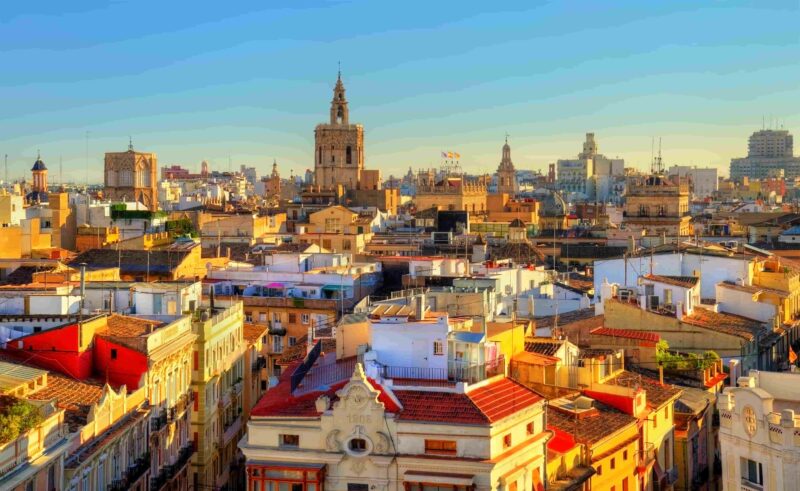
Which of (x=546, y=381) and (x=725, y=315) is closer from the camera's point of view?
(x=546, y=381)

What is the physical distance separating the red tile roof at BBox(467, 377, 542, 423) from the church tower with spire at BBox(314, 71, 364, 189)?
11903 centimetres

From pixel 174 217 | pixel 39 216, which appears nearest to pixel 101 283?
pixel 39 216

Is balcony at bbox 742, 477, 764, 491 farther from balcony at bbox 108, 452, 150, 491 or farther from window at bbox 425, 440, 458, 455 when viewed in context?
balcony at bbox 108, 452, 150, 491

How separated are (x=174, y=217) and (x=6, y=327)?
55310 mm

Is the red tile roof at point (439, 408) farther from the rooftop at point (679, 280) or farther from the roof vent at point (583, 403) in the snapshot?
the rooftop at point (679, 280)

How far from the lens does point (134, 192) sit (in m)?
127

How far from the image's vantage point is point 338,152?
14650cm

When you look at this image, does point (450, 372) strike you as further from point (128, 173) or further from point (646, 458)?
point (128, 173)

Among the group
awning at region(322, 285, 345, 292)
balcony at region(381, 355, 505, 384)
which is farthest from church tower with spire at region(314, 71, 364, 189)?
balcony at region(381, 355, 505, 384)

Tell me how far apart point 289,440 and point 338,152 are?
12186 cm

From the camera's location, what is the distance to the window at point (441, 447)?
80.5ft

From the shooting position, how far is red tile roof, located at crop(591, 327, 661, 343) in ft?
127

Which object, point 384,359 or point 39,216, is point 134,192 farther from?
point 384,359

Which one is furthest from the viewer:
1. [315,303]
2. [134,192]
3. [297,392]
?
[134,192]
